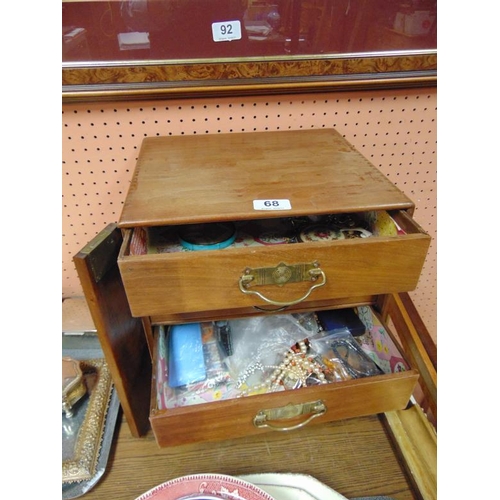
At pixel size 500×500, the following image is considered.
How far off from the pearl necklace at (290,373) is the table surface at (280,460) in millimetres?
153

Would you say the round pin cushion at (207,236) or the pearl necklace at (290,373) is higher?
the round pin cushion at (207,236)

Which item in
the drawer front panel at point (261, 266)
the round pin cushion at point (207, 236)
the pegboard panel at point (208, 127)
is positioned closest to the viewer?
the drawer front panel at point (261, 266)

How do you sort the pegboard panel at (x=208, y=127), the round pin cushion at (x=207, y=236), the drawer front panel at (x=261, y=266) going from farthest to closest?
1. the pegboard panel at (x=208, y=127)
2. the round pin cushion at (x=207, y=236)
3. the drawer front panel at (x=261, y=266)

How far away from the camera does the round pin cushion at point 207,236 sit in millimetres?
579

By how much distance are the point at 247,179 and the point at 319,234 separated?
0.17 m

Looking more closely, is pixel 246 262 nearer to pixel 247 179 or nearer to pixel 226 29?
pixel 247 179

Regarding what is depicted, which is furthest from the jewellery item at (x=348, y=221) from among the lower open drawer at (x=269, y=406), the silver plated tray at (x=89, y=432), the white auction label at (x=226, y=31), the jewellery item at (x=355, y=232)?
the silver plated tray at (x=89, y=432)

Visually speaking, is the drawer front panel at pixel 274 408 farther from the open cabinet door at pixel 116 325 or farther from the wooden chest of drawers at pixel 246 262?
the open cabinet door at pixel 116 325

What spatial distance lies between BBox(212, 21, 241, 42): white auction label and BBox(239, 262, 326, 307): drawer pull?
45cm

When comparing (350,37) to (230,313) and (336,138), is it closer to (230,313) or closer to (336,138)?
(336,138)

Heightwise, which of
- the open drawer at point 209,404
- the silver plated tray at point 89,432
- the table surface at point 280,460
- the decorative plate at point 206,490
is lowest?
the table surface at point 280,460

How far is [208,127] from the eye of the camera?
752 millimetres

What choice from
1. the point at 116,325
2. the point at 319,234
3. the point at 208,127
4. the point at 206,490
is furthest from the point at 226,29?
the point at 206,490

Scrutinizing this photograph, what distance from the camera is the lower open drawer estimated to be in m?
0.52
